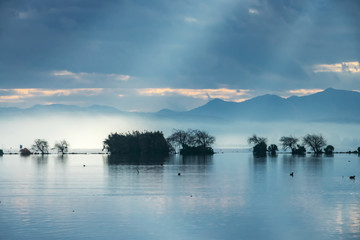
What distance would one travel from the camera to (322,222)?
42.3 m

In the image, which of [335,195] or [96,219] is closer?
[96,219]

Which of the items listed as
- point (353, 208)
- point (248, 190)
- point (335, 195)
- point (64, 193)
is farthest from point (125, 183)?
point (353, 208)

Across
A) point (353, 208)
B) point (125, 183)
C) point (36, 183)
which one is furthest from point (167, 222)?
point (36, 183)

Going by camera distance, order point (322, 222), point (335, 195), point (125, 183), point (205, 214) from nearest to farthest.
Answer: point (322, 222) < point (205, 214) < point (335, 195) < point (125, 183)

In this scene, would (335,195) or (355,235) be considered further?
(335,195)

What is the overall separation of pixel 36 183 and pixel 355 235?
53296mm

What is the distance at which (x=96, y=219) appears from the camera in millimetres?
44219

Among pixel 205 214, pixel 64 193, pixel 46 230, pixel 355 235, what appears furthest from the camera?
pixel 64 193

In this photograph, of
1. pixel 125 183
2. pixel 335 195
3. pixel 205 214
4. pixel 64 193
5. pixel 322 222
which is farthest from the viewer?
pixel 125 183

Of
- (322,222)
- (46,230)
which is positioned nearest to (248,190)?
(322,222)

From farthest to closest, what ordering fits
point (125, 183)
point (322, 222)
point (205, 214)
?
point (125, 183), point (205, 214), point (322, 222)

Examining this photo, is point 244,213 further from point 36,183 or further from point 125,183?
point 36,183

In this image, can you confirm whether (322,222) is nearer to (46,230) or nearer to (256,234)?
(256,234)

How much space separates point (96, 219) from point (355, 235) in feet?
65.2
